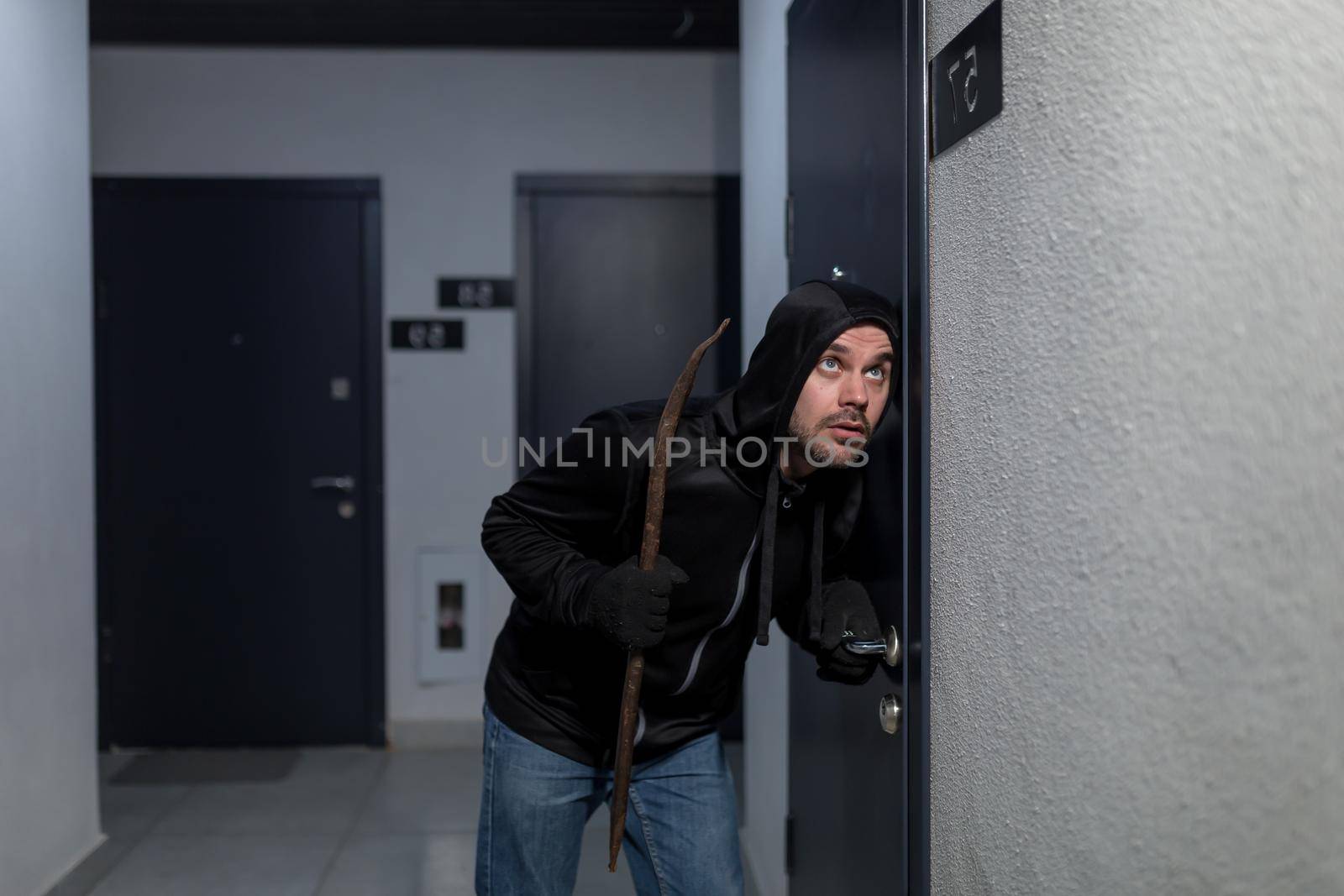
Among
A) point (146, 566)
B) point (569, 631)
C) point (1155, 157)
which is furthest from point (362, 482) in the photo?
point (1155, 157)

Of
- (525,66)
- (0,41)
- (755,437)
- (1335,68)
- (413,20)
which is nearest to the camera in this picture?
(1335,68)

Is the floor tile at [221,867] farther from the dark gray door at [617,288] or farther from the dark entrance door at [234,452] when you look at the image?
the dark gray door at [617,288]

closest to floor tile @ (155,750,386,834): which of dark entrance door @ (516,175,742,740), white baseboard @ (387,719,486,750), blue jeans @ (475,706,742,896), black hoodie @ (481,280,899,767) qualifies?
white baseboard @ (387,719,486,750)

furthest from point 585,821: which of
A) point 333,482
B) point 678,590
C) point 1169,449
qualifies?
point 333,482

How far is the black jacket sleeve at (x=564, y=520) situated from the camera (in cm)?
138

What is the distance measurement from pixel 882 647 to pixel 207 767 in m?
2.96

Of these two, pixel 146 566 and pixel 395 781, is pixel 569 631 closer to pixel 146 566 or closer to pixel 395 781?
pixel 395 781

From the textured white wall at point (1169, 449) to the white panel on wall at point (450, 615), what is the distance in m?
2.79

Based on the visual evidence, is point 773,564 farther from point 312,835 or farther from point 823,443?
point 312,835

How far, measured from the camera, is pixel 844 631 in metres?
1.44

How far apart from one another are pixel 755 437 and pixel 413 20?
8.61 feet

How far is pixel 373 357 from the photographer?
3658 mm

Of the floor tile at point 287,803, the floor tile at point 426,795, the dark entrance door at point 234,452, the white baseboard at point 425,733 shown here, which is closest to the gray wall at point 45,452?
the floor tile at point 287,803

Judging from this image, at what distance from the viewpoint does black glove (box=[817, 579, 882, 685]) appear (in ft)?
4.67
